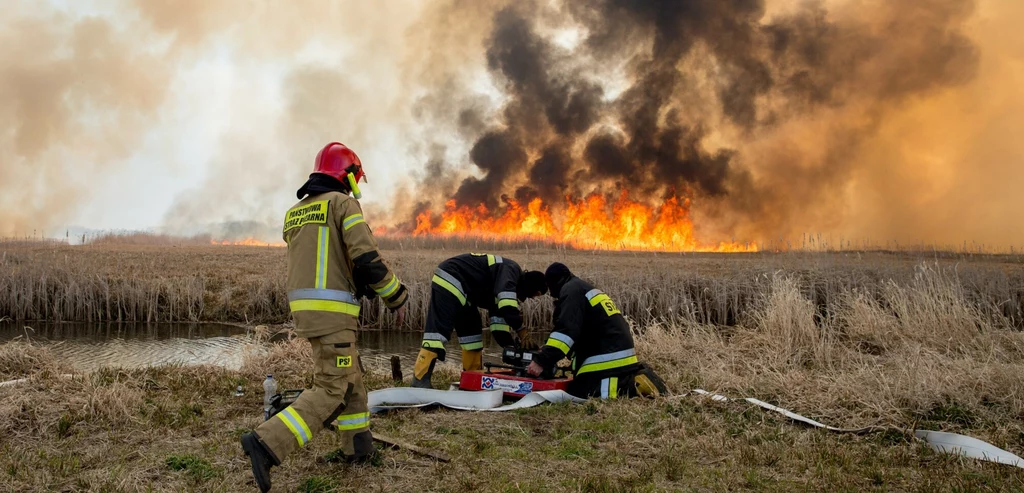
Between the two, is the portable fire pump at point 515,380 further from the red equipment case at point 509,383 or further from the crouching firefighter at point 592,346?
the crouching firefighter at point 592,346

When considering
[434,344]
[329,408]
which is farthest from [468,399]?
[329,408]

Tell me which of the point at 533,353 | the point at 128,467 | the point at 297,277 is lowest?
the point at 128,467

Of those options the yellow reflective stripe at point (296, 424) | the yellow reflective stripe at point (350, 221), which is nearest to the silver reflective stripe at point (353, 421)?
the yellow reflective stripe at point (296, 424)

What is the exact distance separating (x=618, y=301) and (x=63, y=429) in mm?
12647

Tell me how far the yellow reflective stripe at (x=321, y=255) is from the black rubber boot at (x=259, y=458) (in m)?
1.08

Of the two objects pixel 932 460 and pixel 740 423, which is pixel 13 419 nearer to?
pixel 740 423

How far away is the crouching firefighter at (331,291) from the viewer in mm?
4484

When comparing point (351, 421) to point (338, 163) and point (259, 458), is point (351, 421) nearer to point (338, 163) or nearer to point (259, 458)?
point (259, 458)

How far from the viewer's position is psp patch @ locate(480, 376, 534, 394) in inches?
282

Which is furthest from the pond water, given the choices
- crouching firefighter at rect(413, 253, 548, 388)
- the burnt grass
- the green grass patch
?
the green grass patch

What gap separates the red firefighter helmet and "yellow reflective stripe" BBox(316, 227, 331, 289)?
19.5 inches

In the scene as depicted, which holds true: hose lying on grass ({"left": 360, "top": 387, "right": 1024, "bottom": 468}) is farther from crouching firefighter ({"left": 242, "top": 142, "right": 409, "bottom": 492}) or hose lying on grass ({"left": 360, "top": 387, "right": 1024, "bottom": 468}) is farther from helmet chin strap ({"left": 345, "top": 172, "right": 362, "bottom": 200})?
helmet chin strap ({"left": 345, "top": 172, "right": 362, "bottom": 200})

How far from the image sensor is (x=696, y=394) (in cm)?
709

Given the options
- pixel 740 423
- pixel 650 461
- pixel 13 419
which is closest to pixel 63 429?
pixel 13 419
